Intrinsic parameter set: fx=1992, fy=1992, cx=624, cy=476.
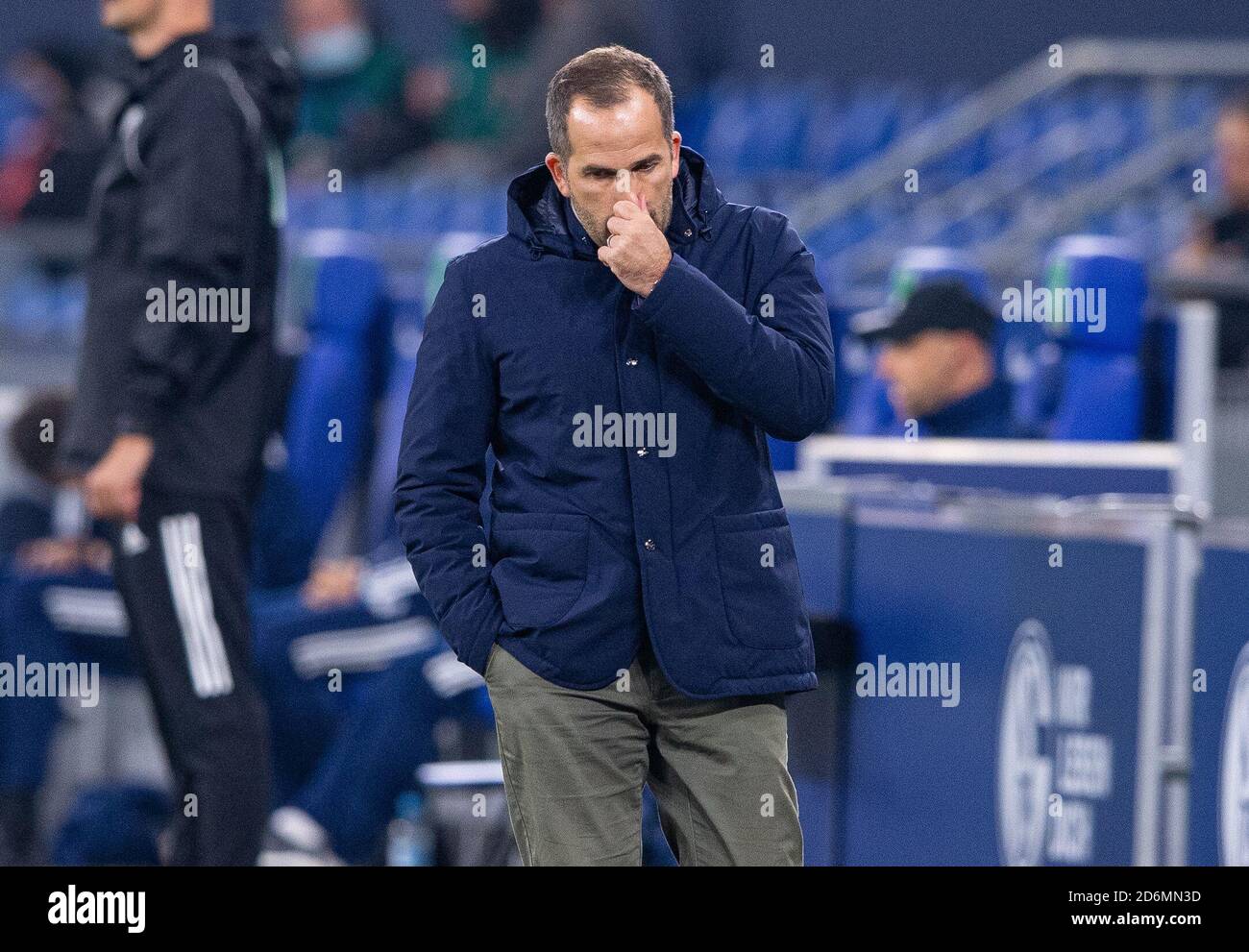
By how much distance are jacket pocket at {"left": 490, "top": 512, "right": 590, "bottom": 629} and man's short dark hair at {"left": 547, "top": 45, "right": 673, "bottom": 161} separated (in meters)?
0.46

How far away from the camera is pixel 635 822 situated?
8.29 ft

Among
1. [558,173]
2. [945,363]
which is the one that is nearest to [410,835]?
[945,363]

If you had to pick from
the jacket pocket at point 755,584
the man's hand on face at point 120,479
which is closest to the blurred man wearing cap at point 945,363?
the man's hand on face at point 120,479

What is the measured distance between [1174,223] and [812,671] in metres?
6.68

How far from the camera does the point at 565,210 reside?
8.50ft

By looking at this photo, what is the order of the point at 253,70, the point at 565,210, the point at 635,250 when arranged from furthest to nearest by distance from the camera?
the point at 253,70 → the point at 565,210 → the point at 635,250

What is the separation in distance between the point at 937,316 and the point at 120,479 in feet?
7.65

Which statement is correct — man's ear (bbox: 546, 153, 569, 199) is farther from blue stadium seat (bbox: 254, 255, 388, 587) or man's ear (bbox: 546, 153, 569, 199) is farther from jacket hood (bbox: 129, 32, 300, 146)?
blue stadium seat (bbox: 254, 255, 388, 587)

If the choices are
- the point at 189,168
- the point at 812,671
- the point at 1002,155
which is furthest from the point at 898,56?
the point at 812,671
